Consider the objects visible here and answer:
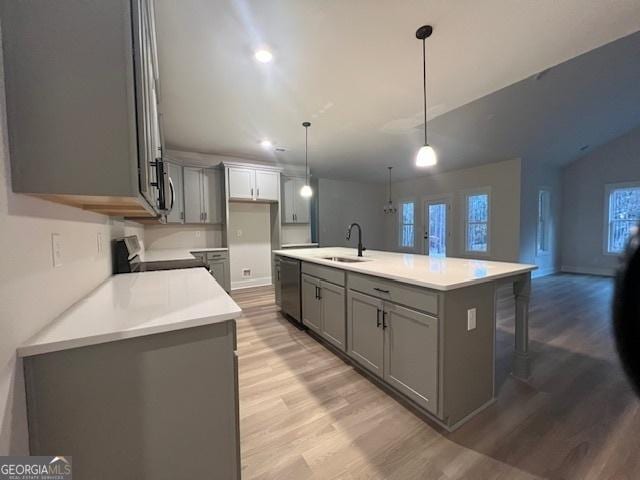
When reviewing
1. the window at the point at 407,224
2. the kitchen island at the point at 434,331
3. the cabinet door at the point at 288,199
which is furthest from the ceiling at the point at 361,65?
the window at the point at 407,224

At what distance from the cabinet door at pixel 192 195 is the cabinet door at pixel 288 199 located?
1.62 meters

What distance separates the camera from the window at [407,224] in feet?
26.2

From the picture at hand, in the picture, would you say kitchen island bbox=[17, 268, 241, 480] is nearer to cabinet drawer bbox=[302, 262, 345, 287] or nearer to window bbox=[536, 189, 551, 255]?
cabinet drawer bbox=[302, 262, 345, 287]

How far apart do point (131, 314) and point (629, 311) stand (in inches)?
52.1

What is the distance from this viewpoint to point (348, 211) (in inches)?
305

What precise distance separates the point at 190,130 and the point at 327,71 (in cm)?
231

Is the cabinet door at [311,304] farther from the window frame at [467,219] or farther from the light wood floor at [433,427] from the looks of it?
the window frame at [467,219]

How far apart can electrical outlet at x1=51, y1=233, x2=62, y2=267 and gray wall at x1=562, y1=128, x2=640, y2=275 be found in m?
8.77

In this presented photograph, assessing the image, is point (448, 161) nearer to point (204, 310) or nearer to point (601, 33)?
point (601, 33)

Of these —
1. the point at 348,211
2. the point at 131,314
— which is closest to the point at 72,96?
the point at 131,314

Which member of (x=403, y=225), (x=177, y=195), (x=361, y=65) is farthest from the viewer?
(x=403, y=225)

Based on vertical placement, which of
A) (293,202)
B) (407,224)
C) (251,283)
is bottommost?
(251,283)

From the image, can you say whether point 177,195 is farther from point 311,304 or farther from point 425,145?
point 425,145

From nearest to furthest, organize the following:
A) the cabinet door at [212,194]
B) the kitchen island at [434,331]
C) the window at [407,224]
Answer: the kitchen island at [434,331]
the cabinet door at [212,194]
the window at [407,224]
